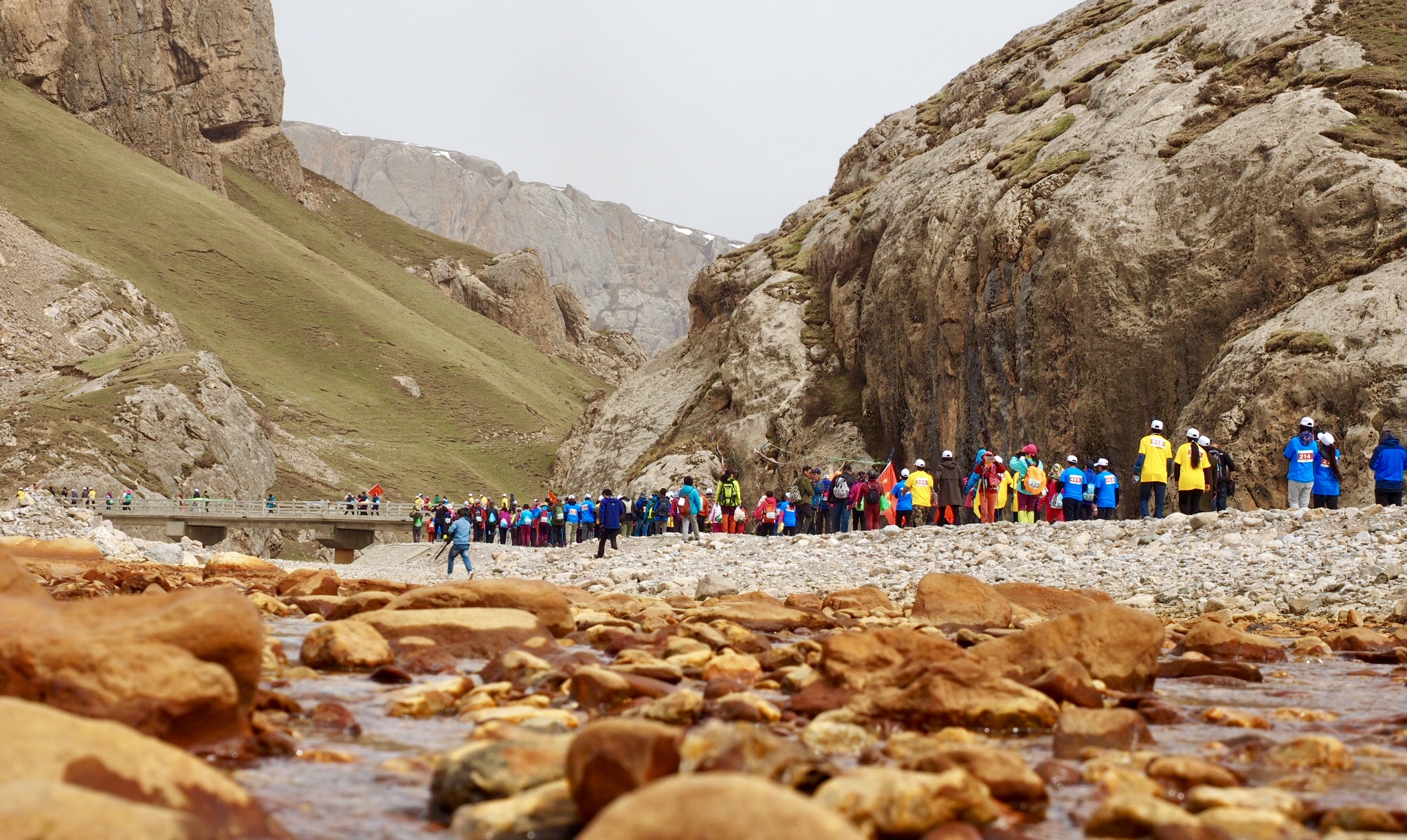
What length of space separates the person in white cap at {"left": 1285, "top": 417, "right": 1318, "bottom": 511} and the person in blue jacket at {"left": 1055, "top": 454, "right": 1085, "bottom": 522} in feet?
14.3

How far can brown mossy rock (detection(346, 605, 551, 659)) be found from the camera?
9969 mm

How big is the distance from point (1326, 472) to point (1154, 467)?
10.6 feet

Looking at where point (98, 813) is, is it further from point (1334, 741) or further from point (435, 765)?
point (1334, 741)

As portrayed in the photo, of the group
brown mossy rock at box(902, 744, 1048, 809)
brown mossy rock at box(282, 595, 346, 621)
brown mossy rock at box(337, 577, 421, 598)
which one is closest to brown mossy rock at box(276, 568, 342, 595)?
brown mossy rock at box(337, 577, 421, 598)

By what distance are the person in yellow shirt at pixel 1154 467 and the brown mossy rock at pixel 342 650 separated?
18152mm

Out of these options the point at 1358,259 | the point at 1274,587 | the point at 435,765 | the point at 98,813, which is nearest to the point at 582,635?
the point at 435,765

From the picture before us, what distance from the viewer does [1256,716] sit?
757cm

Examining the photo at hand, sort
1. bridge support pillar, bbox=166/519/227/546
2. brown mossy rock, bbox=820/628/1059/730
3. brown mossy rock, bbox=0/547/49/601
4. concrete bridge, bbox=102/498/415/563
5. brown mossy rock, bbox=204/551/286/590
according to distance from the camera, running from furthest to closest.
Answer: bridge support pillar, bbox=166/519/227/546
concrete bridge, bbox=102/498/415/563
brown mossy rock, bbox=204/551/286/590
brown mossy rock, bbox=0/547/49/601
brown mossy rock, bbox=820/628/1059/730

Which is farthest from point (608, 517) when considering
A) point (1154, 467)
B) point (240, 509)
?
point (240, 509)

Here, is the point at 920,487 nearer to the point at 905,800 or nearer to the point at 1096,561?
the point at 1096,561

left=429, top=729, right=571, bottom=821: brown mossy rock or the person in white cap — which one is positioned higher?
the person in white cap

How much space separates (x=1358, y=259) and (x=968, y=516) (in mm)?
13216

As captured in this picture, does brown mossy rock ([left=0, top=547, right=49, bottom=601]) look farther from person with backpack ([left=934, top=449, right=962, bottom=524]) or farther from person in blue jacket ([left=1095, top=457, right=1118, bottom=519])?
person in blue jacket ([left=1095, top=457, right=1118, bottom=519])

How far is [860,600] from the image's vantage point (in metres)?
14.8
